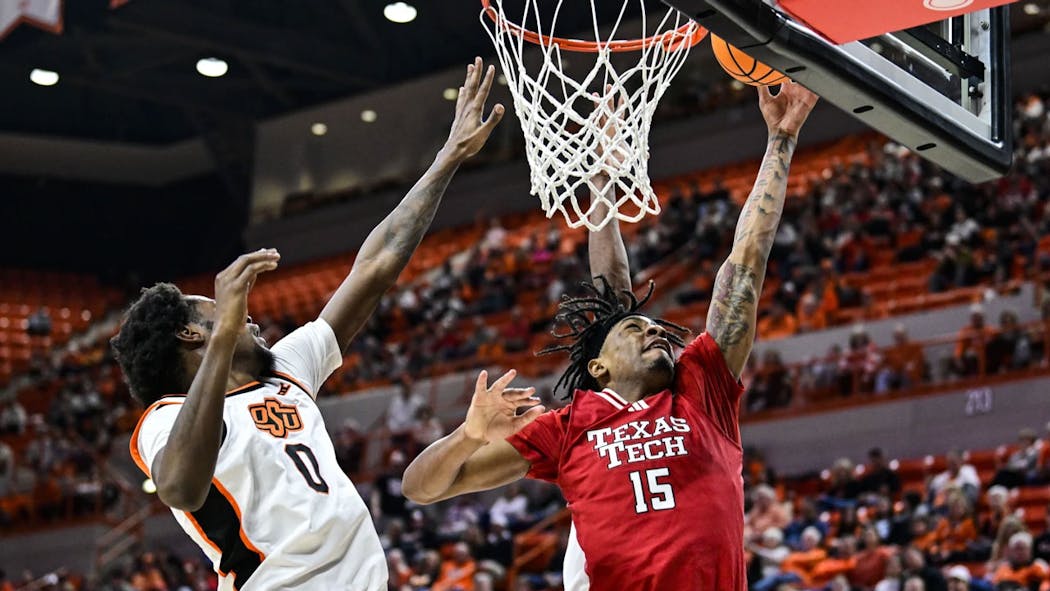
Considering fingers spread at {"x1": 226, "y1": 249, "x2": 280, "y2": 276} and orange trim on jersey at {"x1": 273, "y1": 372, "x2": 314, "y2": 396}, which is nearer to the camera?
fingers spread at {"x1": 226, "y1": 249, "x2": 280, "y2": 276}

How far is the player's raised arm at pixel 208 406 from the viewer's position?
130 inches

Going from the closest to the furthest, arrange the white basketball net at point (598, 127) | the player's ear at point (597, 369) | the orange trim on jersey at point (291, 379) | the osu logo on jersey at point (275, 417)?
1. the osu logo on jersey at point (275, 417)
2. the orange trim on jersey at point (291, 379)
3. the player's ear at point (597, 369)
4. the white basketball net at point (598, 127)

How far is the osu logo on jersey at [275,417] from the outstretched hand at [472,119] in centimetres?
99

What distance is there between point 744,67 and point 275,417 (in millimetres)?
1777

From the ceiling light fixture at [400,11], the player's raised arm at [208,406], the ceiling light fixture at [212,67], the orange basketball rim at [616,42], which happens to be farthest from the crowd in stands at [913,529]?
the ceiling light fixture at [212,67]

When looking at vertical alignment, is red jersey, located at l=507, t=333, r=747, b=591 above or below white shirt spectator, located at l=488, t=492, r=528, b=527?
above

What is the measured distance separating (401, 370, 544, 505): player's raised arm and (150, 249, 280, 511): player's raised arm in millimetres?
886

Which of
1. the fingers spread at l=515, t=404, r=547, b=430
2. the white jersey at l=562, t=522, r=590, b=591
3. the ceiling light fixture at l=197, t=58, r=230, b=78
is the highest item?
the ceiling light fixture at l=197, t=58, r=230, b=78

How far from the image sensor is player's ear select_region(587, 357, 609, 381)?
4.47m

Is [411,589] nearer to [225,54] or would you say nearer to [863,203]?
[863,203]

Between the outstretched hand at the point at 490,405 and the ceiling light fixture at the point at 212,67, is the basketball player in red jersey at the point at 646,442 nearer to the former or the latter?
the outstretched hand at the point at 490,405

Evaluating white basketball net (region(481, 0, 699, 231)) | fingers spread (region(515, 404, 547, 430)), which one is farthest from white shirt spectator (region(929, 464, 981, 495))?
fingers spread (region(515, 404, 547, 430))

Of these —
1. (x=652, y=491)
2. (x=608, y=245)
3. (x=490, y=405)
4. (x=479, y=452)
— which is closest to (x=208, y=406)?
(x=490, y=405)

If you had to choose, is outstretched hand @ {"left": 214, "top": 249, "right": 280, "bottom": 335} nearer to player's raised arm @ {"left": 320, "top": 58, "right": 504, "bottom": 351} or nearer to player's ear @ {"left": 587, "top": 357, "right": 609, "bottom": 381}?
player's raised arm @ {"left": 320, "top": 58, "right": 504, "bottom": 351}
